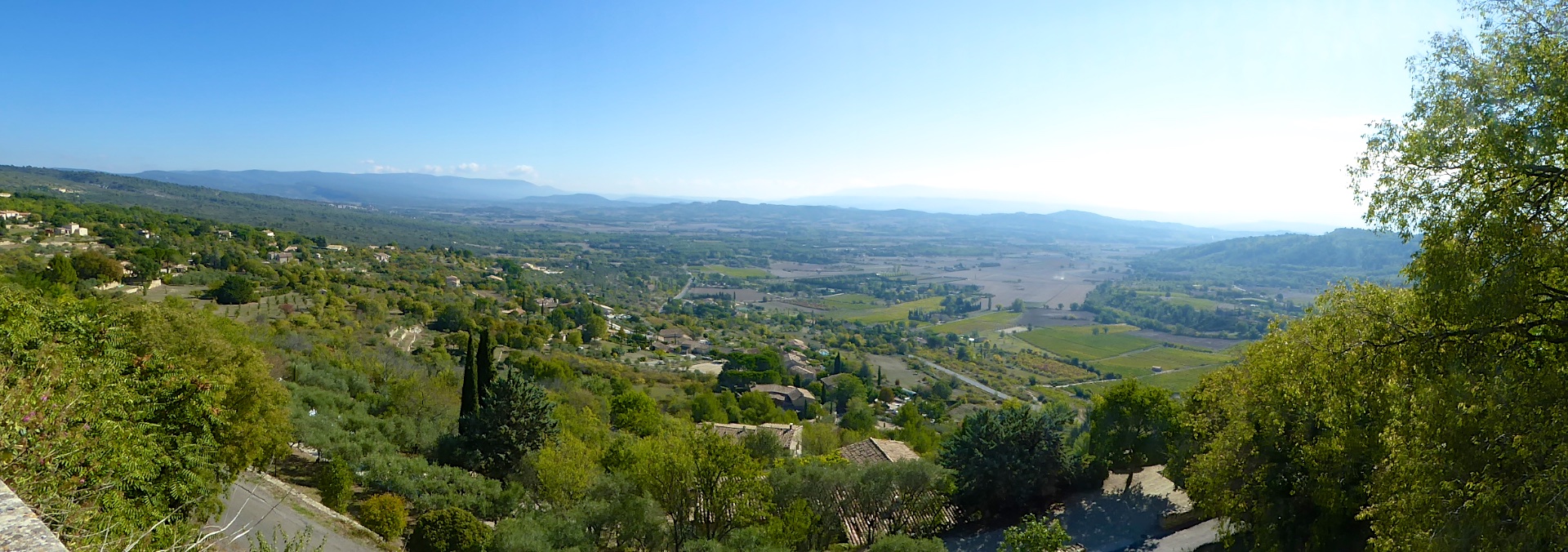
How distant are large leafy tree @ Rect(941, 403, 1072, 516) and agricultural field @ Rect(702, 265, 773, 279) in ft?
333

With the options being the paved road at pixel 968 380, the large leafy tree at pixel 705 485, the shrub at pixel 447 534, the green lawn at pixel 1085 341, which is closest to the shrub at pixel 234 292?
the shrub at pixel 447 534

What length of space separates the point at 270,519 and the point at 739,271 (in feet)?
380

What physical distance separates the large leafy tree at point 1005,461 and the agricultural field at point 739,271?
333ft

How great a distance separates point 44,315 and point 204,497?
3428 millimetres

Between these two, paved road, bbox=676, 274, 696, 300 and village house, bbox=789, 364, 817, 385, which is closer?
village house, bbox=789, 364, 817, 385

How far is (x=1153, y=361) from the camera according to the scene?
59.3 meters

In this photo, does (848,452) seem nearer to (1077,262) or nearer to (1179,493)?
(1179,493)

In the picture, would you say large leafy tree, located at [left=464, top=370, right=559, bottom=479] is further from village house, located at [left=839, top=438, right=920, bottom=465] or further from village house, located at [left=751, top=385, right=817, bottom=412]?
village house, located at [left=751, top=385, right=817, bottom=412]

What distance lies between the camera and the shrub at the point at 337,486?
13133 mm

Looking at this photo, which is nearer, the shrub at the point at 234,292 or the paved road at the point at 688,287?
the shrub at the point at 234,292

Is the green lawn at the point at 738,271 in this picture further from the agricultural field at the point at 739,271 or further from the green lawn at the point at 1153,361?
the green lawn at the point at 1153,361

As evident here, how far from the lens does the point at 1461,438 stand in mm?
4559

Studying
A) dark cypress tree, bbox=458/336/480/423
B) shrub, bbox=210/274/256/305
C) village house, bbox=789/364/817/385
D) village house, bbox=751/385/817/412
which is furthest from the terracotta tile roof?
shrub, bbox=210/274/256/305

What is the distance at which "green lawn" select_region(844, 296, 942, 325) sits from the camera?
85.0 metres
